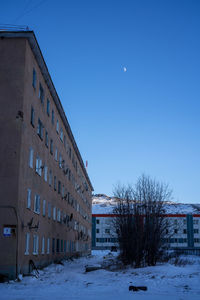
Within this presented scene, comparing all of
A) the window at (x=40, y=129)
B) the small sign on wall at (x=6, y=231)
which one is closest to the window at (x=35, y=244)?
the small sign on wall at (x=6, y=231)

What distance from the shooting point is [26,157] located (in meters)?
23.3

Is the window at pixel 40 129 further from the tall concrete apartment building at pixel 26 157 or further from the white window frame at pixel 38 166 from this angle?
the white window frame at pixel 38 166

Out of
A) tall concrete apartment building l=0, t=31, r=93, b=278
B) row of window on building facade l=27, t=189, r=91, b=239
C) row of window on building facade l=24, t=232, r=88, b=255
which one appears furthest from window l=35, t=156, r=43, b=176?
row of window on building facade l=24, t=232, r=88, b=255

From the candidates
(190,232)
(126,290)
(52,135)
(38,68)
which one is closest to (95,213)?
(190,232)

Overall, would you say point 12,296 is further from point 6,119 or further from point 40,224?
point 40,224

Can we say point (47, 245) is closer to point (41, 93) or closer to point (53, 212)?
point (53, 212)

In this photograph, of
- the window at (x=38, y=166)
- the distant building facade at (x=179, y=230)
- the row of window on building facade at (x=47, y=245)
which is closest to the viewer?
the row of window on building facade at (x=47, y=245)

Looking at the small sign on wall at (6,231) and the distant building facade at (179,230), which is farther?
the distant building facade at (179,230)

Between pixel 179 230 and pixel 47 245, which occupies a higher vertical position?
pixel 47 245

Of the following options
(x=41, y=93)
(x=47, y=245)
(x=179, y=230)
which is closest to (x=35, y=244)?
(x=47, y=245)

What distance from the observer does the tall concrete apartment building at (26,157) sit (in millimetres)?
20891

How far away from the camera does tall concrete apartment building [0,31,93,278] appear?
2089cm

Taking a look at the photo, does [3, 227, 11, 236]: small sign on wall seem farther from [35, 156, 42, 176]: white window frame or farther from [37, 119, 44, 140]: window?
[37, 119, 44, 140]: window

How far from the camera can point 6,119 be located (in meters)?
22.1
